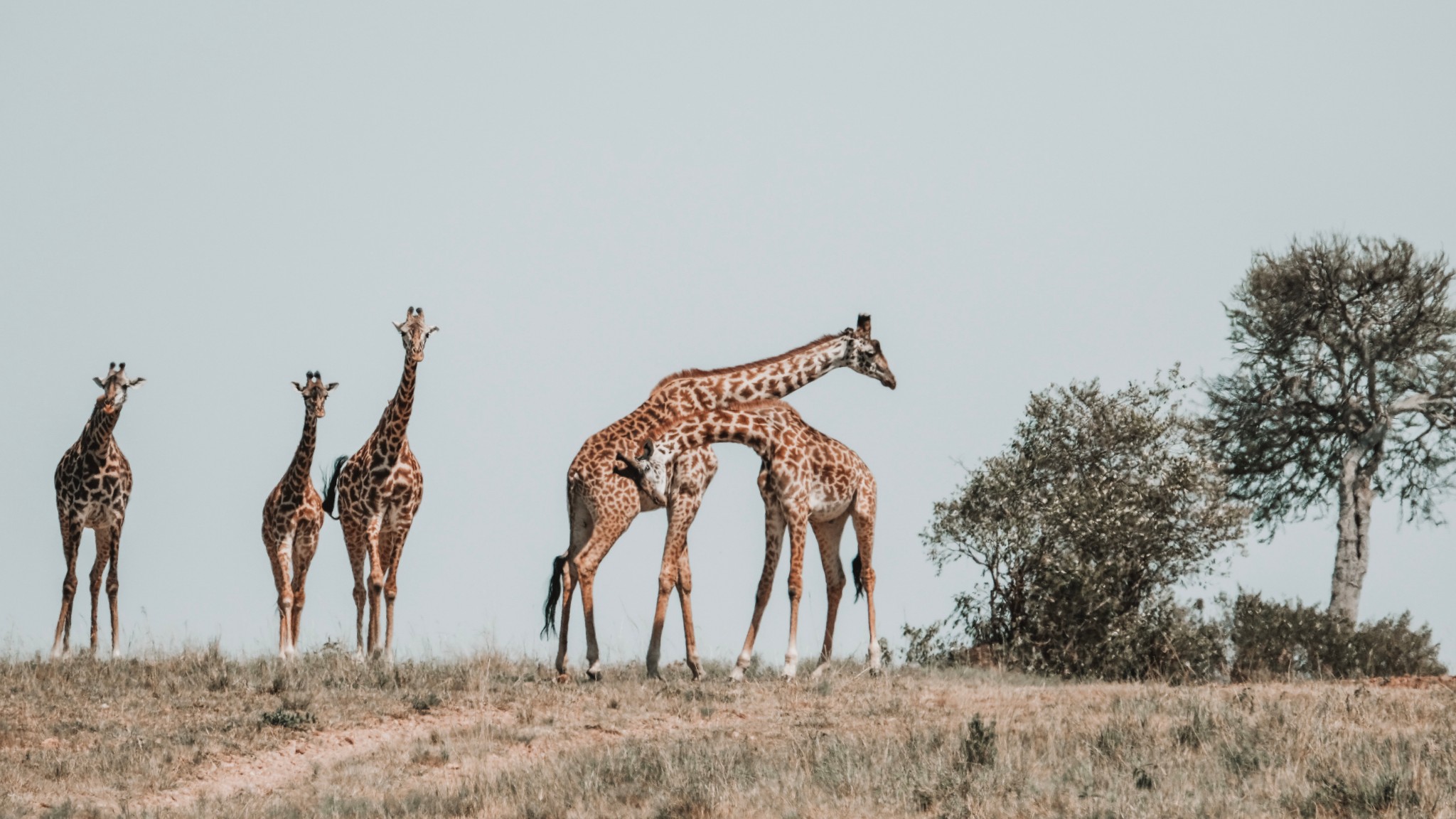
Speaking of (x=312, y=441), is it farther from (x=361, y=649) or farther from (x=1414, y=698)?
(x=1414, y=698)

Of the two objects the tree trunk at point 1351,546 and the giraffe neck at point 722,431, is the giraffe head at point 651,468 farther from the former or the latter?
the tree trunk at point 1351,546

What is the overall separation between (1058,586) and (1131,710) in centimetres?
668

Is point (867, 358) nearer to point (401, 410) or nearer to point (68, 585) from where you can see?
point (401, 410)

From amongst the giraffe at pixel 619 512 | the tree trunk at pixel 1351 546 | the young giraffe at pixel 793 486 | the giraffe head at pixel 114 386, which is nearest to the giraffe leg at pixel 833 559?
the young giraffe at pixel 793 486

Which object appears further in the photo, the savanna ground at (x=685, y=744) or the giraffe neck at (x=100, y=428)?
the giraffe neck at (x=100, y=428)

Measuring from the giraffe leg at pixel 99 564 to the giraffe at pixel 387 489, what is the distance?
3.12 meters

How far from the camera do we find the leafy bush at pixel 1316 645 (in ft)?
71.7

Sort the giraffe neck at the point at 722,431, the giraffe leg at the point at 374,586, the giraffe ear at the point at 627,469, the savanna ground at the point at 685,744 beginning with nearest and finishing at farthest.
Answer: the savanna ground at the point at 685,744, the giraffe ear at the point at 627,469, the giraffe neck at the point at 722,431, the giraffe leg at the point at 374,586

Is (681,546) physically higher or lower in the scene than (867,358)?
lower

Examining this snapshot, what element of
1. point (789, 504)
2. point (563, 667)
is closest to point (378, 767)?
point (563, 667)

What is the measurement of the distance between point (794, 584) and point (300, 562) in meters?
6.24

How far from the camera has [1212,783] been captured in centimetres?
1118

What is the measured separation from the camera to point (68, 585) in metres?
19.4

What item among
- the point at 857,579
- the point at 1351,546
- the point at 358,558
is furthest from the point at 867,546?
the point at 1351,546
